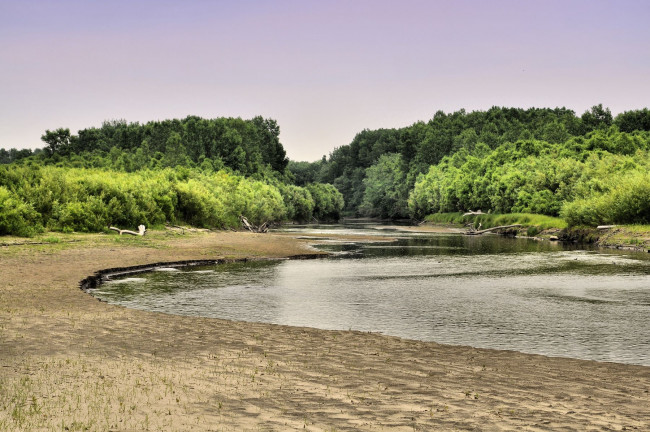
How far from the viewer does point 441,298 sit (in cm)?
3466

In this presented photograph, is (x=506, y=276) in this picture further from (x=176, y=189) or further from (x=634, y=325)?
(x=176, y=189)

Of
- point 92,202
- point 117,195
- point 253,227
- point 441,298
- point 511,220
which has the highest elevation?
point 117,195

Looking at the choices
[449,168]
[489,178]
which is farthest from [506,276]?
[449,168]

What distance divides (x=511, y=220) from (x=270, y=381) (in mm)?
107472

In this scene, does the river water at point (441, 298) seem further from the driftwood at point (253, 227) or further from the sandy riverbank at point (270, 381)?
the driftwood at point (253, 227)

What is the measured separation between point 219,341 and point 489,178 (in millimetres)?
139140

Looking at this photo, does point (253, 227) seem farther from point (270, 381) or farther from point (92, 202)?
point (270, 381)

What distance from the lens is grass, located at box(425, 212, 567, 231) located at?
10112 centimetres

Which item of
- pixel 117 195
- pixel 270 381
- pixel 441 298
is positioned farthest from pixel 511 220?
pixel 270 381

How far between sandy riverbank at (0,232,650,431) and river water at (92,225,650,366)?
3.77m

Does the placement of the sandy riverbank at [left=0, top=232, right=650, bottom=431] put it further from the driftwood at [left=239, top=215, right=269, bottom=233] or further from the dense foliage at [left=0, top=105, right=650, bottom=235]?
the driftwood at [left=239, top=215, right=269, bottom=233]

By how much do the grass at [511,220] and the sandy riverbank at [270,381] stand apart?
8357 cm

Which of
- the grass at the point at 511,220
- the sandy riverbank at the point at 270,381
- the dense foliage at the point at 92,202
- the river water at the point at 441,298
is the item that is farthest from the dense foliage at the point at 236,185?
the sandy riverbank at the point at 270,381

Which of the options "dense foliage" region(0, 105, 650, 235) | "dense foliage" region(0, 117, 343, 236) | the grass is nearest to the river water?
"dense foliage" region(0, 117, 343, 236)
